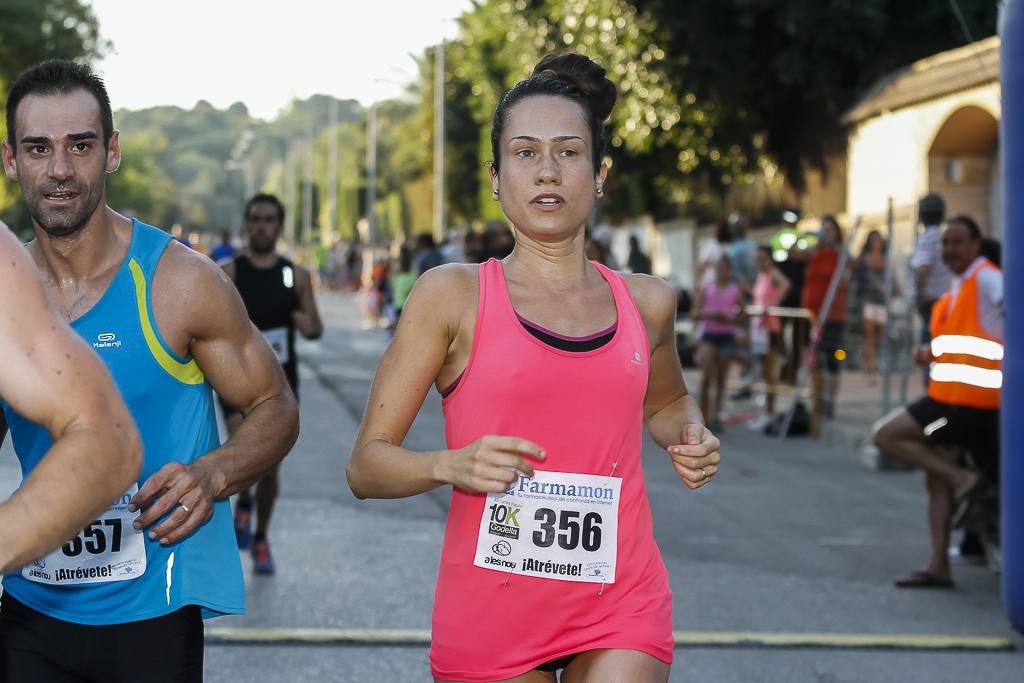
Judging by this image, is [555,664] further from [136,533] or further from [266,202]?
[266,202]

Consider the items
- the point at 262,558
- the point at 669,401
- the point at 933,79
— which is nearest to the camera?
the point at 669,401

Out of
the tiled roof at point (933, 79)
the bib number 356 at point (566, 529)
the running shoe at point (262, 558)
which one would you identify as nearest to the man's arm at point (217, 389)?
the bib number 356 at point (566, 529)

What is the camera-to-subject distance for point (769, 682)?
Answer: 5949 mm

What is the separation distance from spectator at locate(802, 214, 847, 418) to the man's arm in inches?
438

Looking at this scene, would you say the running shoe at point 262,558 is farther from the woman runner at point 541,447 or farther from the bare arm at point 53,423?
the bare arm at point 53,423

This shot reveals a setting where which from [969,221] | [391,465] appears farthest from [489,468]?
[969,221]

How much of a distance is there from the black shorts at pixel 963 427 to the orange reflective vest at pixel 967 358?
42mm

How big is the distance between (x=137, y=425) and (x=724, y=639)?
12.5ft

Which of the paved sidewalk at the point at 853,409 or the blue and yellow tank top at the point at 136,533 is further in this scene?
the paved sidewalk at the point at 853,409

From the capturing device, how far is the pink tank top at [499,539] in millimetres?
3256

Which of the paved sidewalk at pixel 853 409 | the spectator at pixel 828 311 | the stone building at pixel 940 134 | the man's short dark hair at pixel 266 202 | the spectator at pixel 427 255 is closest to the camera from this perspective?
the man's short dark hair at pixel 266 202

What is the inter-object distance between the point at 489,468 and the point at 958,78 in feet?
58.3

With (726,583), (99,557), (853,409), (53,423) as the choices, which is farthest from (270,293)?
(853,409)

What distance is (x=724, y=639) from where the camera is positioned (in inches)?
259
